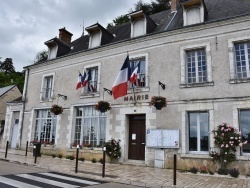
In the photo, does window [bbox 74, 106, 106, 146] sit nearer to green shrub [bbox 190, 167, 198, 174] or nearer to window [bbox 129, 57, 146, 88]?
window [bbox 129, 57, 146, 88]

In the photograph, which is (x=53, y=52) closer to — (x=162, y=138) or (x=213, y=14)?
(x=162, y=138)

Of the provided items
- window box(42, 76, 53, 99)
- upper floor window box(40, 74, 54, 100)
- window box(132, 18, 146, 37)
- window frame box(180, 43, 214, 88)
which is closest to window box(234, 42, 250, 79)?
window frame box(180, 43, 214, 88)

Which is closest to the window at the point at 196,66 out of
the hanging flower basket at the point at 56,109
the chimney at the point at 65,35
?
the hanging flower basket at the point at 56,109

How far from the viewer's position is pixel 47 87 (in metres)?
14.3

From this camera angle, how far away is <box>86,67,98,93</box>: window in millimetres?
12094

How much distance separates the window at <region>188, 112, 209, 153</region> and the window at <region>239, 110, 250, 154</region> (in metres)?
1.13

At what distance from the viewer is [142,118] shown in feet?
33.8

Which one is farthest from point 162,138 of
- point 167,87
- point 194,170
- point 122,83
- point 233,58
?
point 233,58

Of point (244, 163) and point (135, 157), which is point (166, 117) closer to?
point (135, 157)

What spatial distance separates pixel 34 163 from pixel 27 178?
2.97 metres

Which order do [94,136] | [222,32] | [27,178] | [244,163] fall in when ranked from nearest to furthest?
[27,178]
[244,163]
[222,32]
[94,136]

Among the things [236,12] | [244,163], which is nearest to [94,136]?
[244,163]

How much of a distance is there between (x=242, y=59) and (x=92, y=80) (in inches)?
274

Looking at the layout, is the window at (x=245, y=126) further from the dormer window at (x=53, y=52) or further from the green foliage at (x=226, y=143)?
the dormer window at (x=53, y=52)
